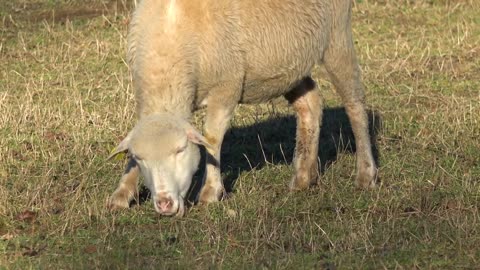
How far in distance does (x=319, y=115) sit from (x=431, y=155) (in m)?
0.98

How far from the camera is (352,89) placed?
29.2ft

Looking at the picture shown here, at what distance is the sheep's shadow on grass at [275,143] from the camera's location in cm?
903

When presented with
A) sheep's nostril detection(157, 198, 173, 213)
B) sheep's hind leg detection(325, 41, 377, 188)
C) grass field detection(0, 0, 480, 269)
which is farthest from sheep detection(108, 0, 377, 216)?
grass field detection(0, 0, 480, 269)

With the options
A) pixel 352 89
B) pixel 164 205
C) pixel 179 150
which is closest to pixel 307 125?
pixel 352 89

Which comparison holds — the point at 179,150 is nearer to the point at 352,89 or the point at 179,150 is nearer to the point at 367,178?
the point at 367,178

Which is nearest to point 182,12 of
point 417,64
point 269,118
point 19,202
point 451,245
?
point 19,202

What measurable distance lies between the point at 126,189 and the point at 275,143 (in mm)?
2268

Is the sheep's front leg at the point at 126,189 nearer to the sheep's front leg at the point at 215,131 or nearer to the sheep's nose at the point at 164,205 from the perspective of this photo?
the sheep's front leg at the point at 215,131

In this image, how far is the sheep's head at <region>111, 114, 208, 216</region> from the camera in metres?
6.82

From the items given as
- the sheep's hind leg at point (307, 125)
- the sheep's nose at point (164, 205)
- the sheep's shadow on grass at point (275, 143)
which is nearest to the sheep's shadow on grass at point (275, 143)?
the sheep's shadow on grass at point (275, 143)

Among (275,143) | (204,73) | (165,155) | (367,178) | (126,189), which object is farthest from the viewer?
(275,143)

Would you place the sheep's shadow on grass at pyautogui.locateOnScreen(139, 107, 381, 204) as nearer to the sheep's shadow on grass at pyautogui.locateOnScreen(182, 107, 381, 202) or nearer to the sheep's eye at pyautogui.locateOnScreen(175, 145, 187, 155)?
the sheep's shadow on grass at pyautogui.locateOnScreen(182, 107, 381, 202)

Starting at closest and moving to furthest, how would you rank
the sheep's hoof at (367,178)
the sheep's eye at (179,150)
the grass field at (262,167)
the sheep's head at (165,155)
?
the grass field at (262,167) → the sheep's head at (165,155) → the sheep's eye at (179,150) → the sheep's hoof at (367,178)

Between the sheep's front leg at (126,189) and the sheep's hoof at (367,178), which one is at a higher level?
the sheep's front leg at (126,189)
